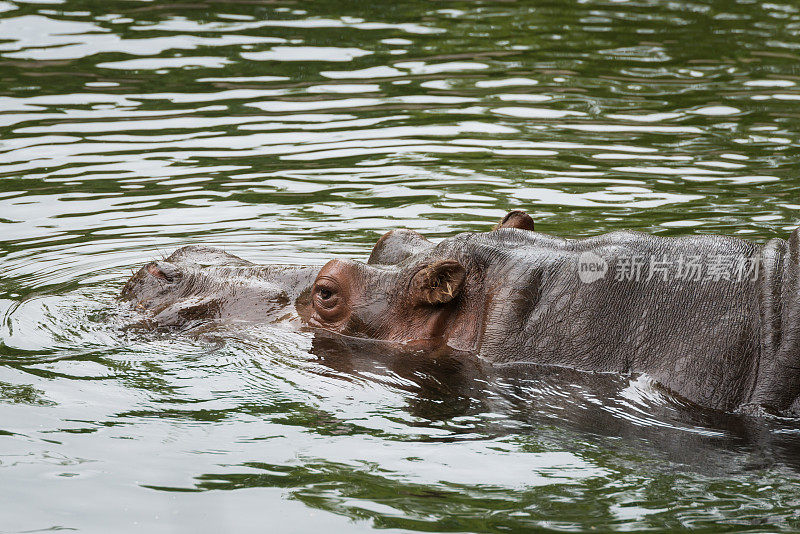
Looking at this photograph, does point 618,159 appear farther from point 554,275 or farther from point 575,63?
point 554,275

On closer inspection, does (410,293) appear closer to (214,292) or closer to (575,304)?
(575,304)

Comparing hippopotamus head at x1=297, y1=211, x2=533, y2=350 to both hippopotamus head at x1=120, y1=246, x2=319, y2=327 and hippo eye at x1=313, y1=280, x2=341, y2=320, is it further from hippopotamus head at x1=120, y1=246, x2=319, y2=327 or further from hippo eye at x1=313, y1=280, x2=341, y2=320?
hippopotamus head at x1=120, y1=246, x2=319, y2=327

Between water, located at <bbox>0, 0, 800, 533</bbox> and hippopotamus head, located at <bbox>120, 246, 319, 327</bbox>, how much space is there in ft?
0.62

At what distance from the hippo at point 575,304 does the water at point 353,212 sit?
0.14 m

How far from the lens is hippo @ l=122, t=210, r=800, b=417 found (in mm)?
5824

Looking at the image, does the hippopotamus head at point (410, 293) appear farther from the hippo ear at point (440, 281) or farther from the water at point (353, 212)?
the water at point (353, 212)

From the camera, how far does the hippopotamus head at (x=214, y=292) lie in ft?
23.6

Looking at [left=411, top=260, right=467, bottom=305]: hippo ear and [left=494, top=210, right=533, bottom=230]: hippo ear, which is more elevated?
[left=494, top=210, right=533, bottom=230]: hippo ear

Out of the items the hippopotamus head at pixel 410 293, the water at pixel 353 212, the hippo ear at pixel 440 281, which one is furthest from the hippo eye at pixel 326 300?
the hippo ear at pixel 440 281

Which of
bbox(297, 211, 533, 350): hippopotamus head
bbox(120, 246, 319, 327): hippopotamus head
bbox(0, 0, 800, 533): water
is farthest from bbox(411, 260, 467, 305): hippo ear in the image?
bbox(120, 246, 319, 327): hippopotamus head

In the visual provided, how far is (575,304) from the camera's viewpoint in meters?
6.20

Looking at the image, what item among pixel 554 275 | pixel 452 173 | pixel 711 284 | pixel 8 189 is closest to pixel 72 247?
pixel 8 189

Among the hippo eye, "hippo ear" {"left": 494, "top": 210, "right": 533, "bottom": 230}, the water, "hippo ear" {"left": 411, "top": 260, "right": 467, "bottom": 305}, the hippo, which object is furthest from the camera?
"hippo ear" {"left": 494, "top": 210, "right": 533, "bottom": 230}

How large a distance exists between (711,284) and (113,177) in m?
6.50
